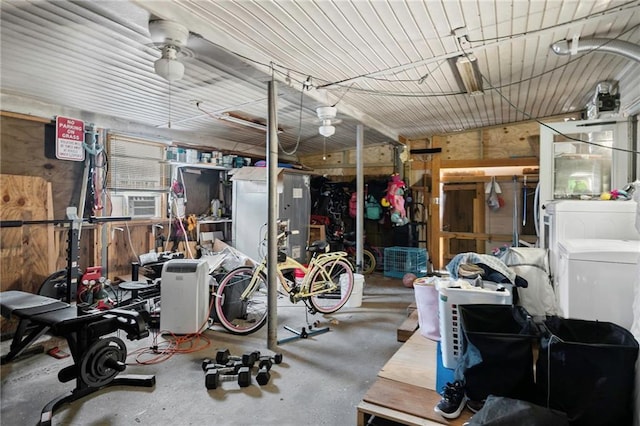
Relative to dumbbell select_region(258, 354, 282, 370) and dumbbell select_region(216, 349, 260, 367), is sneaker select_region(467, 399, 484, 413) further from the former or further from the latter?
dumbbell select_region(216, 349, 260, 367)

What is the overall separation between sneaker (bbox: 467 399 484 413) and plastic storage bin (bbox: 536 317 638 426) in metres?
0.27

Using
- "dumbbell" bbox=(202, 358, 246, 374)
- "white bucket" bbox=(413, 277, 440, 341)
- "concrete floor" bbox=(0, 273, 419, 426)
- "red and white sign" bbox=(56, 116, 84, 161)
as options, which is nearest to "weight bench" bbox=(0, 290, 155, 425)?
"concrete floor" bbox=(0, 273, 419, 426)

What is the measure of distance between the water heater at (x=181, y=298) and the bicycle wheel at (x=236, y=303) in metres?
0.24

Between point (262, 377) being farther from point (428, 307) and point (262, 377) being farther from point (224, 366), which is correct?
point (428, 307)

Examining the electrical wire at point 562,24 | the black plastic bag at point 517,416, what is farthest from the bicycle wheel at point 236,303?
the electrical wire at point 562,24

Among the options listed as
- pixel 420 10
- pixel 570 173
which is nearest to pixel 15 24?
pixel 420 10

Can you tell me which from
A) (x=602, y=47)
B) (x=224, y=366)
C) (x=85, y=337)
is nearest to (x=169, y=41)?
(x=85, y=337)

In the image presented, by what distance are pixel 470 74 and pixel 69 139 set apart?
4739 millimetres

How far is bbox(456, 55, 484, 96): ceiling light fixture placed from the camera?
3029mm

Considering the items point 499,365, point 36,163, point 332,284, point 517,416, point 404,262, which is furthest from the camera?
point 404,262

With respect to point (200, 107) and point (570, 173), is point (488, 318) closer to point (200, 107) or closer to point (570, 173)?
point (570, 173)

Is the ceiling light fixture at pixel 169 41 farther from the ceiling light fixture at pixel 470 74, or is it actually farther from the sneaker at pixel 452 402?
the sneaker at pixel 452 402

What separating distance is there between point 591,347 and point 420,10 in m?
2.16

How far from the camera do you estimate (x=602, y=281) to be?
2.04 metres
